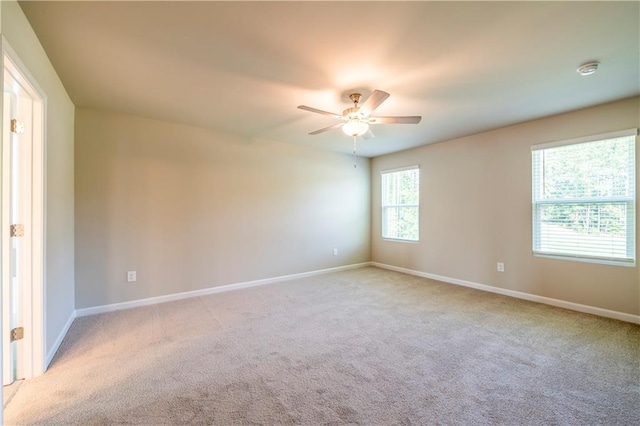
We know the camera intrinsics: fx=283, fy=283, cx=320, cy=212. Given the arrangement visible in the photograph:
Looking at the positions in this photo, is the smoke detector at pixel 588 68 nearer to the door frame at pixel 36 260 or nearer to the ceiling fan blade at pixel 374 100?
the ceiling fan blade at pixel 374 100

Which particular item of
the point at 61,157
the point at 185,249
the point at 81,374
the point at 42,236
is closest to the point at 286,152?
the point at 185,249

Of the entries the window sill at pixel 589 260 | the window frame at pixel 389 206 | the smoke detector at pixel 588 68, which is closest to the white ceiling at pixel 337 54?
the smoke detector at pixel 588 68

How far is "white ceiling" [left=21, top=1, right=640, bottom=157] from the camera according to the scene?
1752mm

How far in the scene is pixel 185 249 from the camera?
3926 millimetres

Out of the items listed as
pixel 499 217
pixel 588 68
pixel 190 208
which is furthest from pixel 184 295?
pixel 588 68

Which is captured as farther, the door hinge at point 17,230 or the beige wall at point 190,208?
the beige wall at point 190,208

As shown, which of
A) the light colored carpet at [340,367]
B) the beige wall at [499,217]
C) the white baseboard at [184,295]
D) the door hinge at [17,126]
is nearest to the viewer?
the light colored carpet at [340,367]

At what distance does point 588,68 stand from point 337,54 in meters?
2.12

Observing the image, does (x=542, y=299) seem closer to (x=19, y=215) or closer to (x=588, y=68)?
(x=588, y=68)

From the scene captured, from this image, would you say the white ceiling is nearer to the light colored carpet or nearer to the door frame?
the door frame

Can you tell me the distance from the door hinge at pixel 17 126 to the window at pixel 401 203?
5046mm

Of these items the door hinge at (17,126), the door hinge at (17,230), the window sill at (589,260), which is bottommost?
the window sill at (589,260)

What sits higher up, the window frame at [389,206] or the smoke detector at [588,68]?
the smoke detector at [588,68]

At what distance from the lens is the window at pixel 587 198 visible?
310cm
